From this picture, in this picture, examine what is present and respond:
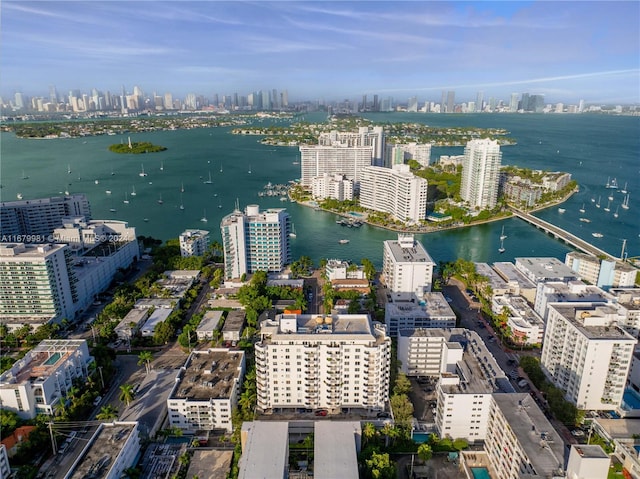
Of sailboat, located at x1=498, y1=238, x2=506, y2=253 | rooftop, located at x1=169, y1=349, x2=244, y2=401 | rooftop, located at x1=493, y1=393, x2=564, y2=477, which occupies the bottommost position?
sailboat, located at x1=498, y1=238, x2=506, y2=253

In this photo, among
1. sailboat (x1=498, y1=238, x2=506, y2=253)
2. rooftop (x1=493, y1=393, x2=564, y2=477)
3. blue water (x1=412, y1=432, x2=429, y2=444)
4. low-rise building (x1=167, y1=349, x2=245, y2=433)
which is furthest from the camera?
sailboat (x1=498, y1=238, x2=506, y2=253)

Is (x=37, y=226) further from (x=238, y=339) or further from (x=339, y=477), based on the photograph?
(x=339, y=477)

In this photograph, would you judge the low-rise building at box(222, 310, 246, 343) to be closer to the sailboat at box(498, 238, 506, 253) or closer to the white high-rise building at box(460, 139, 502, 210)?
the sailboat at box(498, 238, 506, 253)

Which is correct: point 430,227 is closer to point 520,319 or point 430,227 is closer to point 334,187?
point 334,187

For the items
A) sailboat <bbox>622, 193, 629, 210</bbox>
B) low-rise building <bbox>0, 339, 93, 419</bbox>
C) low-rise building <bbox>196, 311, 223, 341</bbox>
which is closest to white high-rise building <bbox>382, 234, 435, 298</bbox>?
low-rise building <bbox>196, 311, 223, 341</bbox>

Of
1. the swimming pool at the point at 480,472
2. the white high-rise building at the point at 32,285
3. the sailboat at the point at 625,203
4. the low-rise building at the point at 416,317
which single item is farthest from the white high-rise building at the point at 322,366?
the sailboat at the point at 625,203

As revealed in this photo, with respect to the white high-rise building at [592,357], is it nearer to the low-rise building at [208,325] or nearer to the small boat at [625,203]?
the low-rise building at [208,325]

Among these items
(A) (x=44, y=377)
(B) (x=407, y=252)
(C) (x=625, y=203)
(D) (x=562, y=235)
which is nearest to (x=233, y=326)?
(A) (x=44, y=377)
